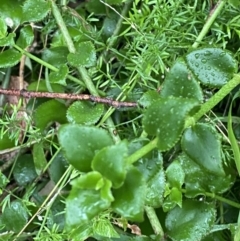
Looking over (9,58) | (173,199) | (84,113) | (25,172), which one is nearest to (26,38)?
(9,58)

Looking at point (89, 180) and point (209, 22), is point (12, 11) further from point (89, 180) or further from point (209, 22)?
point (89, 180)

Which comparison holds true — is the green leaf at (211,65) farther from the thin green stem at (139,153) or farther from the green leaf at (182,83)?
the thin green stem at (139,153)

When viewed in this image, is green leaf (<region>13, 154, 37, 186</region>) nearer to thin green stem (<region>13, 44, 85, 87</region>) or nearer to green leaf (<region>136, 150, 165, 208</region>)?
thin green stem (<region>13, 44, 85, 87</region>)

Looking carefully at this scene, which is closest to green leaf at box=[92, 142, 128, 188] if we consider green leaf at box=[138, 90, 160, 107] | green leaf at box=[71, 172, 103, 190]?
green leaf at box=[71, 172, 103, 190]

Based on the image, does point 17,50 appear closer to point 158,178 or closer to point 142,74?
point 142,74

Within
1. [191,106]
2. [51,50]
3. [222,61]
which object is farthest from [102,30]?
[191,106]

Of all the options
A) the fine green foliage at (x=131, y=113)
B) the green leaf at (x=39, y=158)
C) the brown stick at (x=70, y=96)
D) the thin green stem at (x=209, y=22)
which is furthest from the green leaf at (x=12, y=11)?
the thin green stem at (x=209, y=22)
